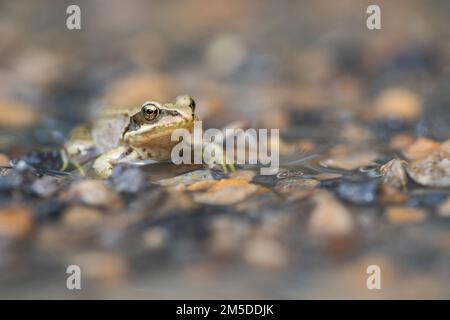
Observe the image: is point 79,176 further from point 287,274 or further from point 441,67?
point 441,67

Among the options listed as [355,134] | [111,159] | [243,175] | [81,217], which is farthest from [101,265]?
[355,134]

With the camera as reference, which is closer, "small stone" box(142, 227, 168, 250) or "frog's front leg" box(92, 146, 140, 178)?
"small stone" box(142, 227, 168, 250)

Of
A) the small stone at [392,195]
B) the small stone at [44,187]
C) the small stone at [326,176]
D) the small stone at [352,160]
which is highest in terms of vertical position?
the small stone at [352,160]

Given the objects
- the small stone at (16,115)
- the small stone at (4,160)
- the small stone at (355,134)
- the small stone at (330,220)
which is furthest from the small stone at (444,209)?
the small stone at (16,115)

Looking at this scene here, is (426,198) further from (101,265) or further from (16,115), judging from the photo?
(16,115)

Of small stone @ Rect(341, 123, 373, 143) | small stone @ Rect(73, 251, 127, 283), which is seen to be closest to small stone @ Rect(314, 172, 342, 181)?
small stone @ Rect(341, 123, 373, 143)

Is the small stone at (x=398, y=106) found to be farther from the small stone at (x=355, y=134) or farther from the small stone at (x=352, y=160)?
the small stone at (x=352, y=160)

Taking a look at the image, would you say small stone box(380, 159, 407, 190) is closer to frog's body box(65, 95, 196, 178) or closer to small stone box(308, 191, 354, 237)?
A: small stone box(308, 191, 354, 237)
